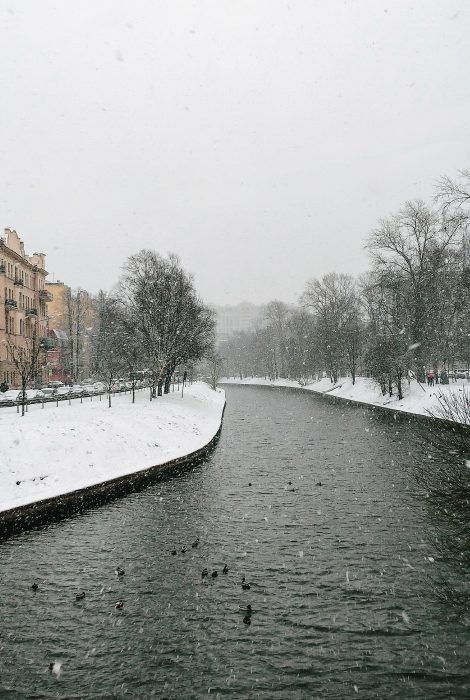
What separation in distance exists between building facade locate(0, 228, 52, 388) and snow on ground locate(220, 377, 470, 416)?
3064 centimetres

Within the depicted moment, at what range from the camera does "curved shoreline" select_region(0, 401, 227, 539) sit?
593 inches

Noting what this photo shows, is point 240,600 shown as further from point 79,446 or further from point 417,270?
point 417,270

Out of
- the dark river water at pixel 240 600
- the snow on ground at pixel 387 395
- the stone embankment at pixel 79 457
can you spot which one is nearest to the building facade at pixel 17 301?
the stone embankment at pixel 79 457

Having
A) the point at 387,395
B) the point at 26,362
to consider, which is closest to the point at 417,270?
the point at 387,395

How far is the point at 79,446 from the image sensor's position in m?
21.0

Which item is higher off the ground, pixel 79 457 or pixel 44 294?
pixel 44 294

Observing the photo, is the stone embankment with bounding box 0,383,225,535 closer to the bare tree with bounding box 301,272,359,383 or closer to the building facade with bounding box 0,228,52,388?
the building facade with bounding box 0,228,52,388

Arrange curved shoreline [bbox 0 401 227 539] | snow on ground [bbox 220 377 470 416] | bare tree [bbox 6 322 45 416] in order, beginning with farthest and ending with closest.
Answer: snow on ground [bbox 220 377 470 416] → bare tree [bbox 6 322 45 416] → curved shoreline [bbox 0 401 227 539]

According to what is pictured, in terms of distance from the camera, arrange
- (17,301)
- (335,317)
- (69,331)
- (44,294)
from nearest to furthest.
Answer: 1. (17,301)
2. (44,294)
3. (69,331)
4. (335,317)

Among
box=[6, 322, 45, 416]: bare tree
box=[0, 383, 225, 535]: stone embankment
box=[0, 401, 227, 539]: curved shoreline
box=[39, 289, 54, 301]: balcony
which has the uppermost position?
box=[39, 289, 54, 301]: balcony

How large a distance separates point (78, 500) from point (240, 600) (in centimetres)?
862

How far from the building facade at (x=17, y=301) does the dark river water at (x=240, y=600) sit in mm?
30865

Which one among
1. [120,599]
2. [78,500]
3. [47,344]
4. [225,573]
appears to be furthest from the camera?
[47,344]

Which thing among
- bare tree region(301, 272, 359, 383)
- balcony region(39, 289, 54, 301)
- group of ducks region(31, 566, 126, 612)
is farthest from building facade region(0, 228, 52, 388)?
bare tree region(301, 272, 359, 383)
